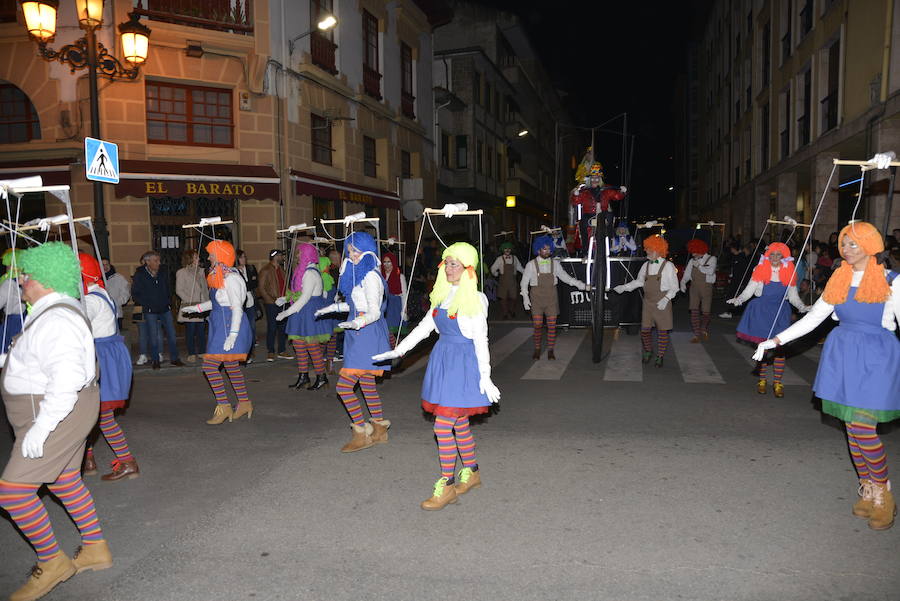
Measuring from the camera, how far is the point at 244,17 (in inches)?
584

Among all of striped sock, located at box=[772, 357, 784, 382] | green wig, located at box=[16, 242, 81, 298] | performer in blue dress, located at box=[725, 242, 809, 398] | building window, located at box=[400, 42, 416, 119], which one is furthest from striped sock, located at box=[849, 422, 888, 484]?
building window, located at box=[400, 42, 416, 119]

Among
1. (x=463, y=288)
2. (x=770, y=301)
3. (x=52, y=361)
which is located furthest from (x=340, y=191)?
(x=52, y=361)

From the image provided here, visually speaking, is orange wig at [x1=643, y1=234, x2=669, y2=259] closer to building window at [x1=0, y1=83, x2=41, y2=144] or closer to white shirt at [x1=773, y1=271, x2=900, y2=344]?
white shirt at [x1=773, y1=271, x2=900, y2=344]

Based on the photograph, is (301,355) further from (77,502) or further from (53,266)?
(53,266)

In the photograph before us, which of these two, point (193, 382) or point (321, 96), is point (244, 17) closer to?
point (321, 96)

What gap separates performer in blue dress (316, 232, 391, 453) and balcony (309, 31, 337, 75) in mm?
12147

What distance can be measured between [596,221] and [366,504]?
7.16 metres

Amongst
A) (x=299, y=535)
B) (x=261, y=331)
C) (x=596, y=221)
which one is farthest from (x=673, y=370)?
(x=261, y=331)

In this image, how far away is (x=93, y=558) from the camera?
376 centimetres

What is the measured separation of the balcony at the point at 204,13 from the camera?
13711 millimetres

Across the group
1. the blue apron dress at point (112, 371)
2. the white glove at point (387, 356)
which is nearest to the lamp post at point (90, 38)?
the blue apron dress at point (112, 371)

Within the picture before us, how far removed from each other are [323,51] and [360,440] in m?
13.9

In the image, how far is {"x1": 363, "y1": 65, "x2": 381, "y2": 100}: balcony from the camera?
64.1ft

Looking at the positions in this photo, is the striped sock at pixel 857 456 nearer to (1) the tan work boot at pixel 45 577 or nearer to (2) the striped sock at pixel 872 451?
(2) the striped sock at pixel 872 451
